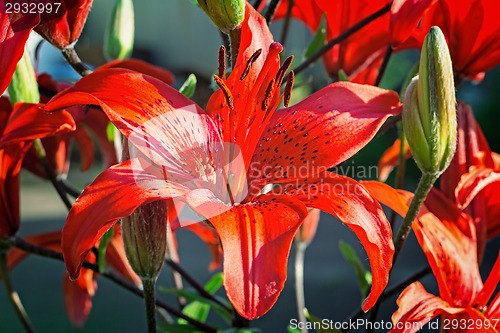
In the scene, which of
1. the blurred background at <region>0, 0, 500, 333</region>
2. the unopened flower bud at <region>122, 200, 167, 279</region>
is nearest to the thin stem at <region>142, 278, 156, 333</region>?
the unopened flower bud at <region>122, 200, 167, 279</region>

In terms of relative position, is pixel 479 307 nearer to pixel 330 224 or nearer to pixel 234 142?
pixel 234 142

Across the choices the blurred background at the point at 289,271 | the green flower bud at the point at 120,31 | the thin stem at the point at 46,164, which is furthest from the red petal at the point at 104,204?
the blurred background at the point at 289,271

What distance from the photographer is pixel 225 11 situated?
0.93 ft

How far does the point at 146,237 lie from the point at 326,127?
115 mm

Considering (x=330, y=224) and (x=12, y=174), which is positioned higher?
(x=12, y=174)

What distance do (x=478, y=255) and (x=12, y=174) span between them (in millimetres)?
327

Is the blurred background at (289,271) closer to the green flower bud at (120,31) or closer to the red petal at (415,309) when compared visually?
the green flower bud at (120,31)

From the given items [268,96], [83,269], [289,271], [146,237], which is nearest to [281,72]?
[268,96]

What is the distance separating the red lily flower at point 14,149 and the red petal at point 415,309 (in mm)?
205

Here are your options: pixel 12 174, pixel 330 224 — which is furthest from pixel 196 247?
pixel 12 174

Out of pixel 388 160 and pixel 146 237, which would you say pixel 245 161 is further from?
pixel 388 160

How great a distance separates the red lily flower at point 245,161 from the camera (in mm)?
238

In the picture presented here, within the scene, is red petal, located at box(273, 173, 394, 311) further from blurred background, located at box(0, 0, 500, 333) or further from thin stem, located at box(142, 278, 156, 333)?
blurred background, located at box(0, 0, 500, 333)

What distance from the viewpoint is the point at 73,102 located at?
26cm
